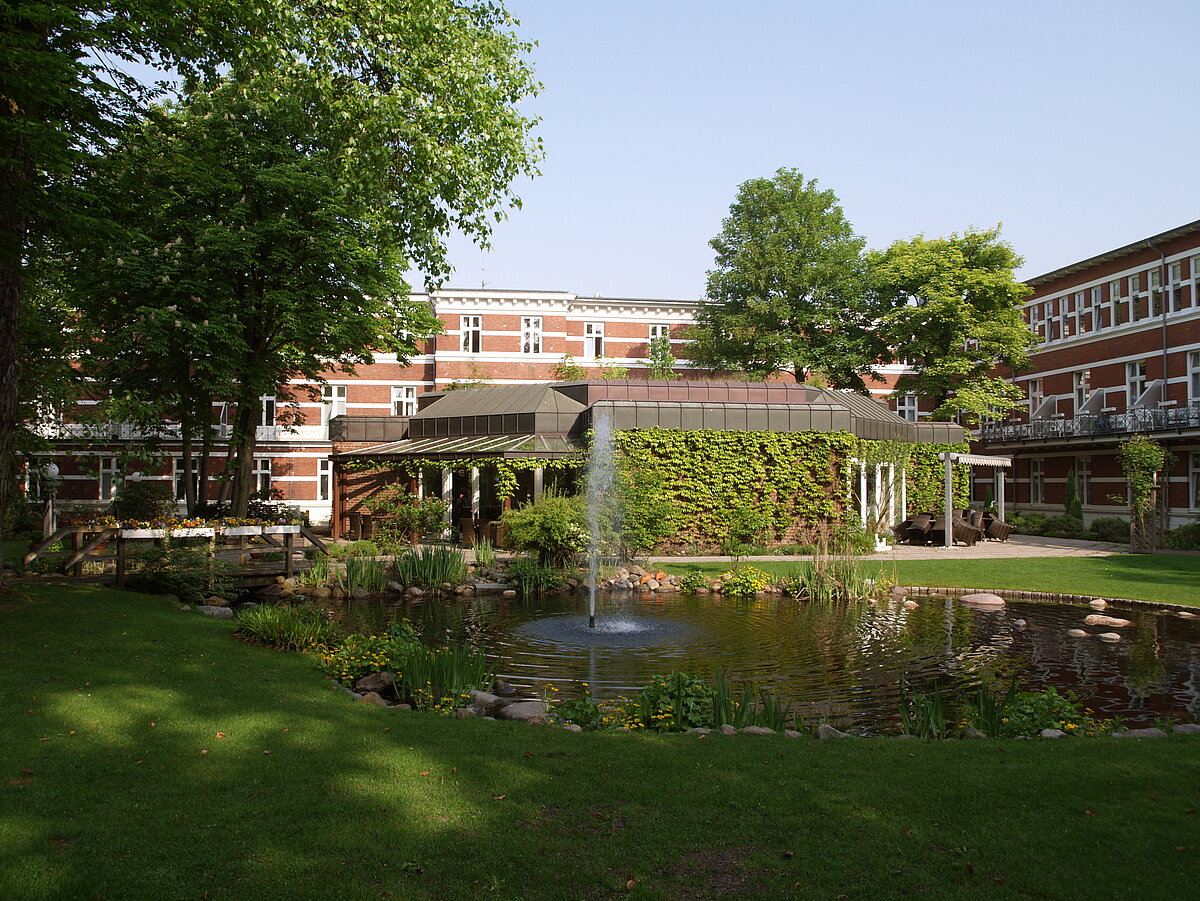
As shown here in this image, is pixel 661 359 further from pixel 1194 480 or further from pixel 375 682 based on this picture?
pixel 375 682

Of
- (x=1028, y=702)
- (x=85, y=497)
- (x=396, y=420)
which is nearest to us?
(x=1028, y=702)

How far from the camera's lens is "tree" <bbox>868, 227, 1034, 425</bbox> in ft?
104

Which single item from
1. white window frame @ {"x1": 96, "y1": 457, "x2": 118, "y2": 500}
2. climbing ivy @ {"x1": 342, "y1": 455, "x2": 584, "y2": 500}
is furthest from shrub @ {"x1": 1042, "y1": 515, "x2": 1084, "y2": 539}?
white window frame @ {"x1": 96, "y1": 457, "x2": 118, "y2": 500}

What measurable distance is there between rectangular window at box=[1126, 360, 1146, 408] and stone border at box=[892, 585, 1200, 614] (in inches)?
766

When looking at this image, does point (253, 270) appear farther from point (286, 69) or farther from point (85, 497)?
point (85, 497)

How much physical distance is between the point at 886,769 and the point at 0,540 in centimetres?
939

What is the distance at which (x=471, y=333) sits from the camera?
124 feet

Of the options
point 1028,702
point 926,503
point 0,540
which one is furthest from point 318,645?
point 926,503

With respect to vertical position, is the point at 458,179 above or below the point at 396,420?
above

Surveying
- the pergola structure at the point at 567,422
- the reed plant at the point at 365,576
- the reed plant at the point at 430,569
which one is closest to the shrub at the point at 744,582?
the reed plant at the point at 430,569

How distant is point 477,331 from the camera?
1487 inches

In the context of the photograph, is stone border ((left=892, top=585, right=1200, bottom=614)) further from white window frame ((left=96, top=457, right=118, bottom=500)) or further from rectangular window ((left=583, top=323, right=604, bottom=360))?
white window frame ((left=96, top=457, right=118, bottom=500))

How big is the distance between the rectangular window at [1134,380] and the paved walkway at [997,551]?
7.19 m

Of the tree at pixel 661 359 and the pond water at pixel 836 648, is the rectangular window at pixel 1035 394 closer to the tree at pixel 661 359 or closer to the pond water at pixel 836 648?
the tree at pixel 661 359
